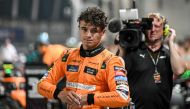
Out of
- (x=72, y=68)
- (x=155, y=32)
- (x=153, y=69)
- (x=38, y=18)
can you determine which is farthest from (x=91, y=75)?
(x=38, y=18)

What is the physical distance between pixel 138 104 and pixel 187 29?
84.3ft

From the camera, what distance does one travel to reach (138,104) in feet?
22.9

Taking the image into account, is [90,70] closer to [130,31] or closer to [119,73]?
[119,73]

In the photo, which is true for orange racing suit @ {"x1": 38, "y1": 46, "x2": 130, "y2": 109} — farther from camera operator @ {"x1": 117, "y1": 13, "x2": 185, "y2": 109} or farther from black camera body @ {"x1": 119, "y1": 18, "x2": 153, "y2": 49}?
camera operator @ {"x1": 117, "y1": 13, "x2": 185, "y2": 109}

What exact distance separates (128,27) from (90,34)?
5.80 feet

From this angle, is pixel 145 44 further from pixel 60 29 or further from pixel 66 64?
pixel 60 29

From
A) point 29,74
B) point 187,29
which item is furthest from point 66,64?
point 187,29

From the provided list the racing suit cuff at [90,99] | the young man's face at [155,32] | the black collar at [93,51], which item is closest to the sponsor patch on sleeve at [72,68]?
the black collar at [93,51]

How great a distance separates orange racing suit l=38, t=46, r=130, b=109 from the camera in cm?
512

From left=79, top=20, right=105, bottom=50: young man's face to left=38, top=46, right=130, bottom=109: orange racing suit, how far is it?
0.31 ft

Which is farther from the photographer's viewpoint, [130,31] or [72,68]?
[130,31]

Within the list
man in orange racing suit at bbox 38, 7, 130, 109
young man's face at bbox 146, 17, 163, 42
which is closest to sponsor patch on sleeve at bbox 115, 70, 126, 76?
man in orange racing suit at bbox 38, 7, 130, 109

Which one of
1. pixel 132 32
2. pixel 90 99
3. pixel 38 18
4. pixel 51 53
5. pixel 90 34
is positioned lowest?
pixel 38 18

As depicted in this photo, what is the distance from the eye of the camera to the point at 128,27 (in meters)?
6.98
